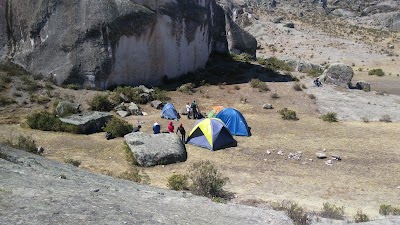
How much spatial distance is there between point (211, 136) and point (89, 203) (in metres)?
10.7

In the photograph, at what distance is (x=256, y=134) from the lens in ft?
66.9

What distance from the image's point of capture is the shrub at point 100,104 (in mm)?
Answer: 23234

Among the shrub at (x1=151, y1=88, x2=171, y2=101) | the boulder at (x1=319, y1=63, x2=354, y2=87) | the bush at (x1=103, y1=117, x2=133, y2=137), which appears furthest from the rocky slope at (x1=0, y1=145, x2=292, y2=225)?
the boulder at (x1=319, y1=63, x2=354, y2=87)

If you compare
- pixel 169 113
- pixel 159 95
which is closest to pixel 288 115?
pixel 169 113

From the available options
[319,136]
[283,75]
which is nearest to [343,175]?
[319,136]

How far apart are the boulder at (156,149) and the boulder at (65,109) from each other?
213 inches

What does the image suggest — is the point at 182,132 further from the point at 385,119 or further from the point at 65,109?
the point at 385,119

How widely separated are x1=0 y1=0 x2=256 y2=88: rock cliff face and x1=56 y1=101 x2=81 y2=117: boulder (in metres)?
3.92

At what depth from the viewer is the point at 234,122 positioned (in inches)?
807

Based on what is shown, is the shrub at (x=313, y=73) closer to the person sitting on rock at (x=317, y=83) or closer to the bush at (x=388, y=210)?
the person sitting on rock at (x=317, y=83)

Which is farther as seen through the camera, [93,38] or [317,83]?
[317,83]

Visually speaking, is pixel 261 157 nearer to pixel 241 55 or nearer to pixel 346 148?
pixel 346 148

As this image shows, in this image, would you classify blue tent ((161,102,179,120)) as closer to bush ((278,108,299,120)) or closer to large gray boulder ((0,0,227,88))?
large gray boulder ((0,0,227,88))

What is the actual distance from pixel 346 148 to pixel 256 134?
4.06 meters
